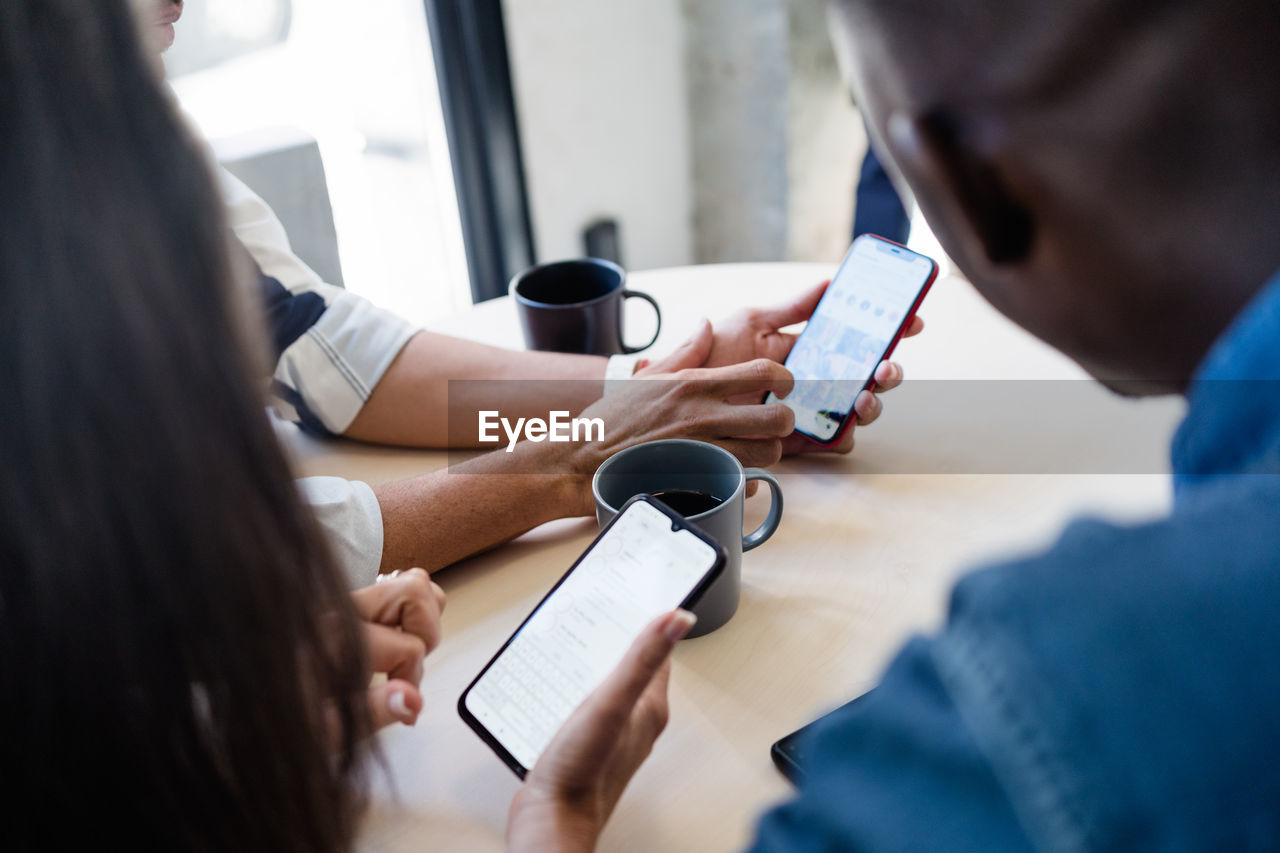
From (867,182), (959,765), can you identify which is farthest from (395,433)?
(867,182)

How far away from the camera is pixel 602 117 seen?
1855 millimetres

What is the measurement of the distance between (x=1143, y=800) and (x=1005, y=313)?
245 millimetres

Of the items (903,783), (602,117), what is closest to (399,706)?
(903,783)

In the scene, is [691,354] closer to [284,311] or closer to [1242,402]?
[284,311]

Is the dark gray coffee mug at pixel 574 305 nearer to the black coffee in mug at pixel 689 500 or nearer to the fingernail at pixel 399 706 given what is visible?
the black coffee in mug at pixel 689 500

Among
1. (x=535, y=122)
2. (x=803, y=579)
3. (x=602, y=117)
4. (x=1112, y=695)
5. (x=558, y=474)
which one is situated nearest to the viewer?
(x=1112, y=695)

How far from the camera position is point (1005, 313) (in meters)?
0.40

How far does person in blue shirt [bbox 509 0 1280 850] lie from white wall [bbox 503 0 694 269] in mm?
1457

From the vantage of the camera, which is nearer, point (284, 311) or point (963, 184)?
point (963, 184)

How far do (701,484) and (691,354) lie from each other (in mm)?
255

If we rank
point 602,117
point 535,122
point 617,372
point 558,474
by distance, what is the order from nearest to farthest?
point 558,474 → point 617,372 → point 535,122 → point 602,117

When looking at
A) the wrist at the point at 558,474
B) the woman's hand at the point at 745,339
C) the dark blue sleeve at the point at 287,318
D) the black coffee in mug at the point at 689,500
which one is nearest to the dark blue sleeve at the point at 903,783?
the black coffee in mug at the point at 689,500

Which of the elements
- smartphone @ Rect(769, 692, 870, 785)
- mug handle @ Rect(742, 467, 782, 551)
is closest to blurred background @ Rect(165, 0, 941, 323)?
mug handle @ Rect(742, 467, 782, 551)

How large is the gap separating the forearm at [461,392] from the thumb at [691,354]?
63 millimetres
